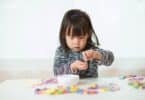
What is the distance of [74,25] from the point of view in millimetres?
1217

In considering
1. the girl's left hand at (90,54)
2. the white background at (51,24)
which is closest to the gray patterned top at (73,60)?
the girl's left hand at (90,54)

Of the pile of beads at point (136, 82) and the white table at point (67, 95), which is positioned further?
the pile of beads at point (136, 82)

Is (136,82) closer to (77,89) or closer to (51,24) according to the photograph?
(77,89)

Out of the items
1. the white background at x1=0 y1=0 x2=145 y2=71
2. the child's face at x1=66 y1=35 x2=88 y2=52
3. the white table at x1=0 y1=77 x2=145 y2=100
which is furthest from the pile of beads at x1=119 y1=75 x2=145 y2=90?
the white background at x1=0 y1=0 x2=145 y2=71

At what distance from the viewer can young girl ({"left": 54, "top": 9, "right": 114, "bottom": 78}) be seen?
121 centimetres

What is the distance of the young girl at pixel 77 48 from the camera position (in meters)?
1.21

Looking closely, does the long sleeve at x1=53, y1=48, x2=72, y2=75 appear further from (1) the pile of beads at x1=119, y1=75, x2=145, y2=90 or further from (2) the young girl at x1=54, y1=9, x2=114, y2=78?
(1) the pile of beads at x1=119, y1=75, x2=145, y2=90

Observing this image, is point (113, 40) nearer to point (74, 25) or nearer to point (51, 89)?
point (74, 25)

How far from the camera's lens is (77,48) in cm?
127

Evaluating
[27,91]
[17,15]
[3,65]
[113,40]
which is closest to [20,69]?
[3,65]

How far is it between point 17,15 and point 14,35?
0.12m

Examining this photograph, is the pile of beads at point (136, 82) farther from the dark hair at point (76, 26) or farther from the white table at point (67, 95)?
the dark hair at point (76, 26)

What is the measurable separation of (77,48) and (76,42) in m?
0.07

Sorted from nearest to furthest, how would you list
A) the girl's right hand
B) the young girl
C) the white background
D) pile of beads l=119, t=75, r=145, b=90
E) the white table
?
1. the white table
2. pile of beads l=119, t=75, r=145, b=90
3. the girl's right hand
4. the young girl
5. the white background
